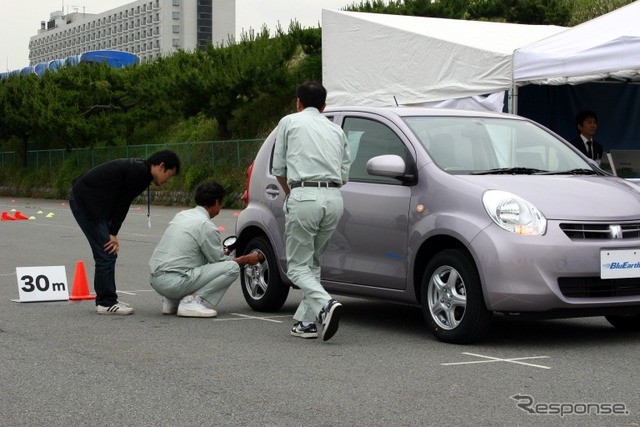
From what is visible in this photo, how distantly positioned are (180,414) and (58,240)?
15.2 meters

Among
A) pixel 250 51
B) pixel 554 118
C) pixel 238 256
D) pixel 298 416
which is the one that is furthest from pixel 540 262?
pixel 250 51

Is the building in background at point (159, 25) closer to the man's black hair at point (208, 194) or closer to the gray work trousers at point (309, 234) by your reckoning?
the man's black hair at point (208, 194)

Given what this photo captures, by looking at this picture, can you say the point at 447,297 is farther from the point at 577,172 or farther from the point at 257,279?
the point at 257,279

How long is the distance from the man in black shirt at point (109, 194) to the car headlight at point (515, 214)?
9.86ft

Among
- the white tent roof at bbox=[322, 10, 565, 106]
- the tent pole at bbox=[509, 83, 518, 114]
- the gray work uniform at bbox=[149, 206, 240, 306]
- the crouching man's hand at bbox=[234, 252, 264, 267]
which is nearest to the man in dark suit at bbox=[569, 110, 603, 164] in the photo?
the tent pole at bbox=[509, 83, 518, 114]

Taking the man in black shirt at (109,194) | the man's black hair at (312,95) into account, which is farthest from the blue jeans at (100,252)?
the man's black hair at (312,95)

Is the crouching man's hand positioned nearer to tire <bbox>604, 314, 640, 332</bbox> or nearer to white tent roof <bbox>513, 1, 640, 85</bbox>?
tire <bbox>604, 314, 640, 332</bbox>

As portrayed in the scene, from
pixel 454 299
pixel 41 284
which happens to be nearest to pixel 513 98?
pixel 41 284

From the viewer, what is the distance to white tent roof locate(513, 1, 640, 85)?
42.4ft

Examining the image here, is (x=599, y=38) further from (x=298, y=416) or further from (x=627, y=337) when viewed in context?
(x=298, y=416)

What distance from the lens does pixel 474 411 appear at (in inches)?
225

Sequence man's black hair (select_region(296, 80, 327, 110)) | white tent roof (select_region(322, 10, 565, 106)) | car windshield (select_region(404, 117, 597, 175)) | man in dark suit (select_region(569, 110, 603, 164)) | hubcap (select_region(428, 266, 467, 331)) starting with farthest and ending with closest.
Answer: white tent roof (select_region(322, 10, 565, 106)) < man in dark suit (select_region(569, 110, 603, 164)) < car windshield (select_region(404, 117, 597, 175)) < man's black hair (select_region(296, 80, 327, 110)) < hubcap (select_region(428, 266, 467, 331))

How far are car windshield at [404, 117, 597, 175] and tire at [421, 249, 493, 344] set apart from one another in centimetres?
77

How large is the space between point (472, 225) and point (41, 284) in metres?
4.87
